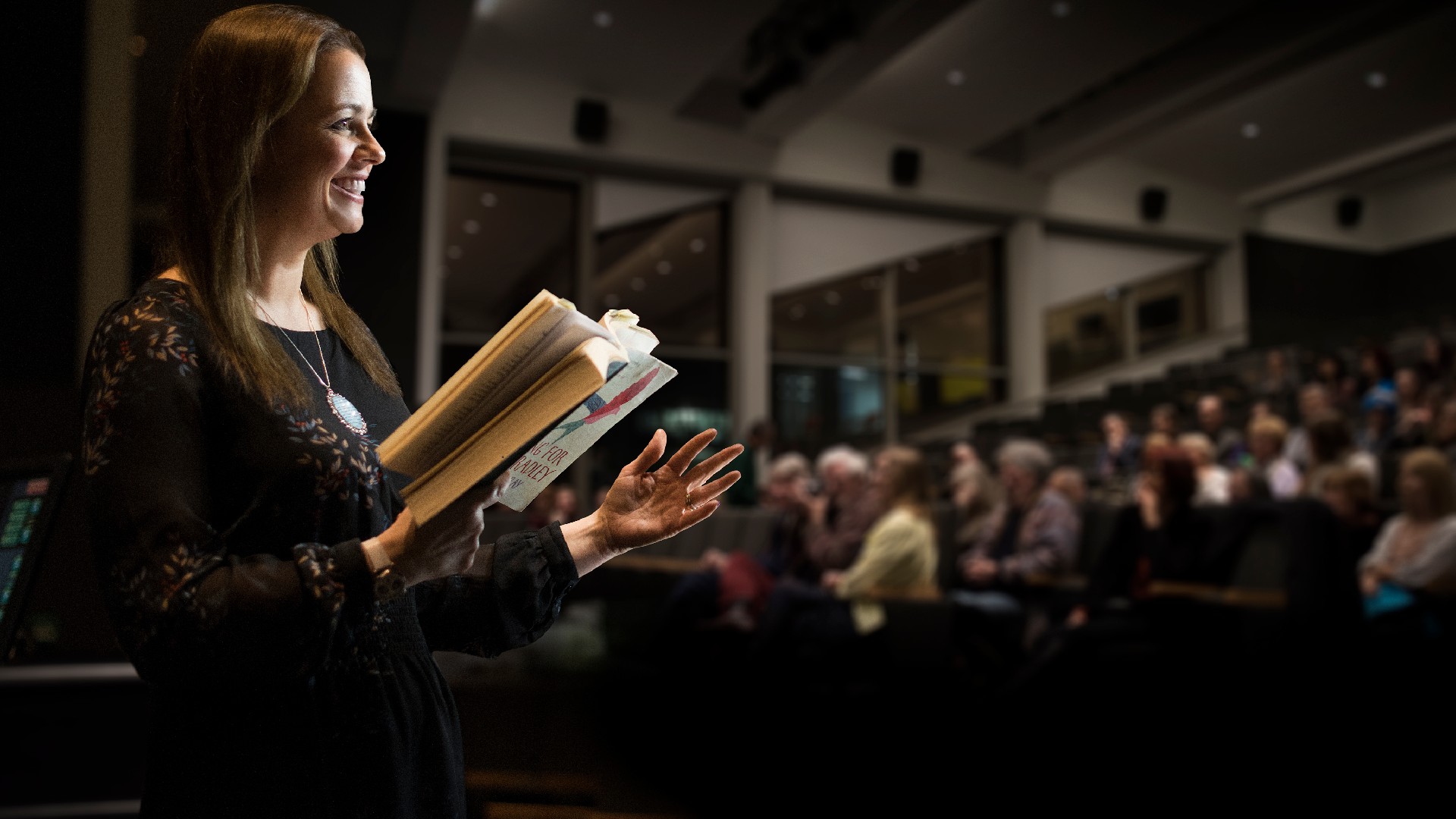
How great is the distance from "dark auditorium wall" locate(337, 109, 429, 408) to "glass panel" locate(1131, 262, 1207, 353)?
36.8 feet

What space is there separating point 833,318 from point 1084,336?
2952 mm

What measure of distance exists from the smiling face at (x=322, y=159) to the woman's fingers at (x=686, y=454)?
0.27m

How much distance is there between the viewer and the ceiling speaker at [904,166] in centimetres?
929

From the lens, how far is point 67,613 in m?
0.88

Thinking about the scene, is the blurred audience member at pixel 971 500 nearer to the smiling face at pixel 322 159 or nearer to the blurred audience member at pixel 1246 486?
the blurred audience member at pixel 1246 486

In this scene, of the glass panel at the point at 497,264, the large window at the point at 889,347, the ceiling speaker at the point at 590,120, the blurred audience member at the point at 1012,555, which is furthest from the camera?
the large window at the point at 889,347

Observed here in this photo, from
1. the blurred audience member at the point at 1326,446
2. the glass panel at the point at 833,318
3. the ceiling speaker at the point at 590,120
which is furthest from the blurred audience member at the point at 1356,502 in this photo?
the glass panel at the point at 833,318

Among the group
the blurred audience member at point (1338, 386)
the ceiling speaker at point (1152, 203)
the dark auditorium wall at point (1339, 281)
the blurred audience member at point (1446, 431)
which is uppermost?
the ceiling speaker at point (1152, 203)

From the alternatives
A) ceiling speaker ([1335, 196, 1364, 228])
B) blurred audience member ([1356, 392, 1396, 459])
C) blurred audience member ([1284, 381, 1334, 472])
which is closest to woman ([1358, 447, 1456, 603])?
blurred audience member ([1356, 392, 1396, 459])

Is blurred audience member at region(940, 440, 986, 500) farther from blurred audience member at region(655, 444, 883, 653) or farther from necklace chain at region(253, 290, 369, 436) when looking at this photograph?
necklace chain at region(253, 290, 369, 436)

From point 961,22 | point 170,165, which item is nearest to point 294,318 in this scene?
point 170,165

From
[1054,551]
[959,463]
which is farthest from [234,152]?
[959,463]

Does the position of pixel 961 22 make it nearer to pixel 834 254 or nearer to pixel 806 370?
pixel 834 254

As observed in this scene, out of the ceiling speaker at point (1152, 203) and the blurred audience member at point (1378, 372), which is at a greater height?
the ceiling speaker at point (1152, 203)
